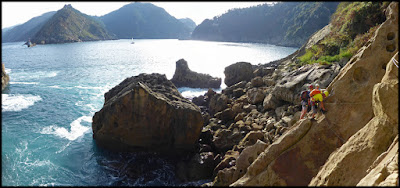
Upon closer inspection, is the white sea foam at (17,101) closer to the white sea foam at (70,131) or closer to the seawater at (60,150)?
the seawater at (60,150)

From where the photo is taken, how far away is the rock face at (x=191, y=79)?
1815 inches

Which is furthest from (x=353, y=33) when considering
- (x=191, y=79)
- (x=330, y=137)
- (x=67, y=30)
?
(x=67, y=30)

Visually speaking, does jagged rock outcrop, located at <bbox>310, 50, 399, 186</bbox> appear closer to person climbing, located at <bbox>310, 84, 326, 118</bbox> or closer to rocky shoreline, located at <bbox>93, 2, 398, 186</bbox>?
rocky shoreline, located at <bbox>93, 2, 398, 186</bbox>

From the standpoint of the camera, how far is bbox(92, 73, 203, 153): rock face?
62.3 feet

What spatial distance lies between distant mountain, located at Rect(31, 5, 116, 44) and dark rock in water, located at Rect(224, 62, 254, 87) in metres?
135

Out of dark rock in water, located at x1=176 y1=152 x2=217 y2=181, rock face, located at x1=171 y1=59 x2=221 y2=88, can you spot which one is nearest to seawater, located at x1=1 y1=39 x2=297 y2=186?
dark rock in water, located at x1=176 y1=152 x2=217 y2=181

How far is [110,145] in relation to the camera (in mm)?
19656

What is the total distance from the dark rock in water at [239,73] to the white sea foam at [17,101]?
27.1 metres

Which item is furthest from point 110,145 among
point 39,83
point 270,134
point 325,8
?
point 325,8

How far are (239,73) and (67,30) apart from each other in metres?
150

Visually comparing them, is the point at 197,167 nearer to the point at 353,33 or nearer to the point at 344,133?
the point at 344,133

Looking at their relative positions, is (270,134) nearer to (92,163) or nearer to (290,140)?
(290,140)

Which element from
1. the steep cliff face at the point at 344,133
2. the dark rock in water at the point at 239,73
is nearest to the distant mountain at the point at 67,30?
the dark rock in water at the point at 239,73

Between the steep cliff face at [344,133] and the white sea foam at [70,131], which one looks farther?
the white sea foam at [70,131]
